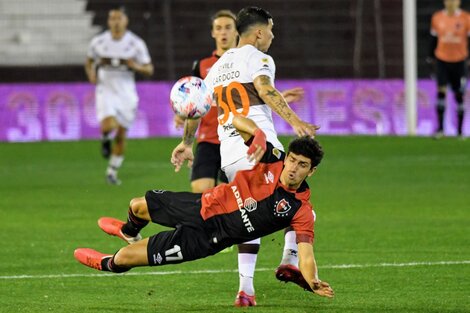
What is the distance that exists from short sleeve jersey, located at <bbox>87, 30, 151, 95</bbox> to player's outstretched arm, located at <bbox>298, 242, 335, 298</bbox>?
11193 millimetres

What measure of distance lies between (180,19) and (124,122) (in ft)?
29.8

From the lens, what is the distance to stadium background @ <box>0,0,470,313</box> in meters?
9.29

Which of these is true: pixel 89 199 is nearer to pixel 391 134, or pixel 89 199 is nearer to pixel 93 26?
pixel 391 134

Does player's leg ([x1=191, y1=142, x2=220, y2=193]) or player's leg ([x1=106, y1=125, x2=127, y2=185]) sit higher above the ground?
player's leg ([x1=191, y1=142, x2=220, y2=193])

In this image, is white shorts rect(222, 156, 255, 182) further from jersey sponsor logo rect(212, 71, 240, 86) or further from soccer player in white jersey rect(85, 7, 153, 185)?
soccer player in white jersey rect(85, 7, 153, 185)

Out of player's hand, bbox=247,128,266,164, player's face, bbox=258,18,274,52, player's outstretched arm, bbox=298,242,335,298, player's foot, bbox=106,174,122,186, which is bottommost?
player's foot, bbox=106,174,122,186

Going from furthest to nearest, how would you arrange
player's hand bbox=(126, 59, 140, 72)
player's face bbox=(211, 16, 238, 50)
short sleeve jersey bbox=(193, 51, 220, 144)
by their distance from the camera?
player's hand bbox=(126, 59, 140, 72), short sleeve jersey bbox=(193, 51, 220, 144), player's face bbox=(211, 16, 238, 50)

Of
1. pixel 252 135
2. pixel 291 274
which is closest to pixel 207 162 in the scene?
pixel 291 274

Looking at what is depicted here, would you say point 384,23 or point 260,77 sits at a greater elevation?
point 260,77

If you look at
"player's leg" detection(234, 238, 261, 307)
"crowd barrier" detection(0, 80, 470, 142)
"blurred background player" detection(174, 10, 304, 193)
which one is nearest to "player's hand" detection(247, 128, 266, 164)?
"player's leg" detection(234, 238, 261, 307)

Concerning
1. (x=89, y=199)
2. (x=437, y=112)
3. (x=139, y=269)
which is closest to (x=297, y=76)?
(x=437, y=112)

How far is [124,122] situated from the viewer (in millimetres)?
18562

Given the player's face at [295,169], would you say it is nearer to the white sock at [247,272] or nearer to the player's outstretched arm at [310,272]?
the player's outstretched arm at [310,272]

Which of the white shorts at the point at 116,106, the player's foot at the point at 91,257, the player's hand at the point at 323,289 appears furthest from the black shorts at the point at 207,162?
the white shorts at the point at 116,106
